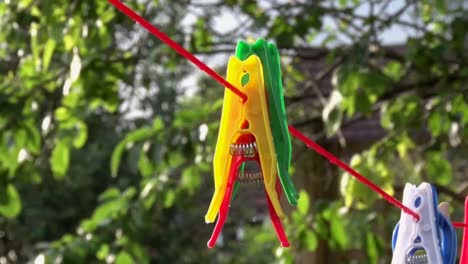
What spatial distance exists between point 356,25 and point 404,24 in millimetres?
149

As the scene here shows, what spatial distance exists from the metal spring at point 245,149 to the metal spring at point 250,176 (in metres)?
0.02

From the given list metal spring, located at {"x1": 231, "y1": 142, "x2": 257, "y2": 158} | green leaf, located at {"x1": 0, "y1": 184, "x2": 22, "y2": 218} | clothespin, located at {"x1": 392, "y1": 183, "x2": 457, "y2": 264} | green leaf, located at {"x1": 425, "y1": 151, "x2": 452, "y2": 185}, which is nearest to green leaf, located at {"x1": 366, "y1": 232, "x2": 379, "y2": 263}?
green leaf, located at {"x1": 425, "y1": 151, "x2": 452, "y2": 185}

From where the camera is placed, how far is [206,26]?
200cm

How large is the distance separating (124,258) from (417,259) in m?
1.06

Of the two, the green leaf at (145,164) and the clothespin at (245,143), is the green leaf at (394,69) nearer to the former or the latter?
the green leaf at (145,164)

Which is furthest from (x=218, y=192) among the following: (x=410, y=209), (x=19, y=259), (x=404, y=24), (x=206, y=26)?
(x=19, y=259)

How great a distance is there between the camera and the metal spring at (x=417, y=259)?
28.9 inches

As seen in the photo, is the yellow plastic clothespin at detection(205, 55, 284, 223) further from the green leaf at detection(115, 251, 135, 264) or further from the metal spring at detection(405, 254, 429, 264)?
the green leaf at detection(115, 251, 135, 264)

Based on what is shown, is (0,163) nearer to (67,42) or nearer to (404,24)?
(67,42)

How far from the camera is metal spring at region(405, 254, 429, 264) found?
0.73m

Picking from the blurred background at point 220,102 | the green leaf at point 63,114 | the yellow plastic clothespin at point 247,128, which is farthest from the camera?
the green leaf at point 63,114

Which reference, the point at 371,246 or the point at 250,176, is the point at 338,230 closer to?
the point at 371,246

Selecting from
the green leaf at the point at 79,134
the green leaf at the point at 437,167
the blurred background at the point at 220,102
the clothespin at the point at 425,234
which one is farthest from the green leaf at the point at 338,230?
the clothespin at the point at 425,234

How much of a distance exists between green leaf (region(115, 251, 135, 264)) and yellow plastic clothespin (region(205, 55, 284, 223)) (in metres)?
1.07
